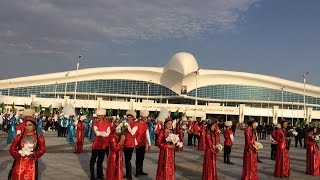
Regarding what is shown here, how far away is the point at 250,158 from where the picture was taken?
1098 cm

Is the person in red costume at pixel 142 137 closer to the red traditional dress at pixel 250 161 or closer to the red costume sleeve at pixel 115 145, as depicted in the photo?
the red costume sleeve at pixel 115 145

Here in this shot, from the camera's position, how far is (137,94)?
108 metres

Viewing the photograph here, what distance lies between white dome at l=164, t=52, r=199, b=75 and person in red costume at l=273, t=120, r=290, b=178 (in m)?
90.6

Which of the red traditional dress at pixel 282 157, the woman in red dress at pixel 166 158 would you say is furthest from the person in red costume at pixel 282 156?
the woman in red dress at pixel 166 158

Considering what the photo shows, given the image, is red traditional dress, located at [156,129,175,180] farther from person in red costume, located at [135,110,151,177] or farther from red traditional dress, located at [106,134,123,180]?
person in red costume, located at [135,110,151,177]

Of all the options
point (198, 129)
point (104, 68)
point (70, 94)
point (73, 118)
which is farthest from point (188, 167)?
point (104, 68)

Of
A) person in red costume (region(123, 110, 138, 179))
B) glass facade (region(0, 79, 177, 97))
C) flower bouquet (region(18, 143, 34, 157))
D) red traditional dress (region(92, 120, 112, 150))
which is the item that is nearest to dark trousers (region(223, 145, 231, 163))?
person in red costume (region(123, 110, 138, 179))

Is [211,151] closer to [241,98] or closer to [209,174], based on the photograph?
[209,174]

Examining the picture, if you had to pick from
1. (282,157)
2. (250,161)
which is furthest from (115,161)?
(282,157)

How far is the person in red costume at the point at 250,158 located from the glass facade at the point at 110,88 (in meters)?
96.4

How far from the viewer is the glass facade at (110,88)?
348 feet

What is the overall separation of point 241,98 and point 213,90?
7784 mm

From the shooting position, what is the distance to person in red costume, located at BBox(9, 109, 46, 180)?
6.61m

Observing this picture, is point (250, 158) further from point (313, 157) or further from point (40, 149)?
point (40, 149)
